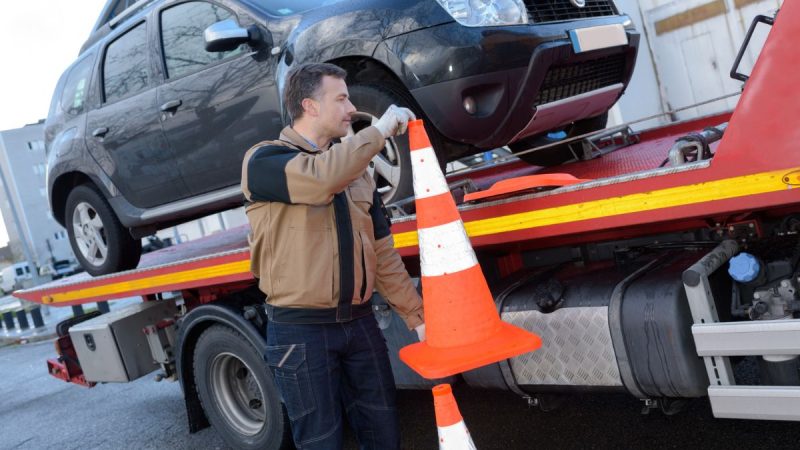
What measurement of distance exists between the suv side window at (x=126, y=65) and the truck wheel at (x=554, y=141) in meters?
2.47

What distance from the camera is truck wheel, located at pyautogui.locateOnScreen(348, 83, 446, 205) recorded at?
366 cm

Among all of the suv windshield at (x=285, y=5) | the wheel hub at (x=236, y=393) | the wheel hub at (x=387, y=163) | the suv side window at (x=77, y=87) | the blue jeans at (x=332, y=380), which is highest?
the suv side window at (x=77, y=87)

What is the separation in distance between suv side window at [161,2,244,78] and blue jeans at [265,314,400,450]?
2.22 meters

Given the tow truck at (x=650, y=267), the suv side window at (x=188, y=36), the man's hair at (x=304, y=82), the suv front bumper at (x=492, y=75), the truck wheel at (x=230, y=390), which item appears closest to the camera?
the tow truck at (x=650, y=267)

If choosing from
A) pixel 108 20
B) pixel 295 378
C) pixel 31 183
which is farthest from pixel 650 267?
pixel 31 183

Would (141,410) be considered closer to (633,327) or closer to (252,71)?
(252,71)

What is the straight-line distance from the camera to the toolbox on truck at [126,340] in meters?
5.35

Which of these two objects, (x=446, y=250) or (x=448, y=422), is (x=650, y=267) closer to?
(x=446, y=250)

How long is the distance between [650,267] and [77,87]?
4.39 metres

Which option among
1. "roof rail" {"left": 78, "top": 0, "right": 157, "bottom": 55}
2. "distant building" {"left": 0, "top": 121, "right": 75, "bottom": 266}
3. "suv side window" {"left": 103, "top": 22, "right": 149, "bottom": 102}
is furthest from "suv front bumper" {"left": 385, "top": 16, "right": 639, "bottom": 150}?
"distant building" {"left": 0, "top": 121, "right": 75, "bottom": 266}

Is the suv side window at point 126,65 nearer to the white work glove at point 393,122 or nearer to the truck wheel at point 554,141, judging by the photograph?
the truck wheel at point 554,141

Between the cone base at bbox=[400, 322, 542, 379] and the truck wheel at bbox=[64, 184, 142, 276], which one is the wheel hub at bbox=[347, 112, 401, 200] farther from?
the truck wheel at bbox=[64, 184, 142, 276]

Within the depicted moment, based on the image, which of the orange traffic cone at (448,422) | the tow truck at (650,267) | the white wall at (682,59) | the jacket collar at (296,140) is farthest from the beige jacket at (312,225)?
the white wall at (682,59)

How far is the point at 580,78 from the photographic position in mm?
3750
